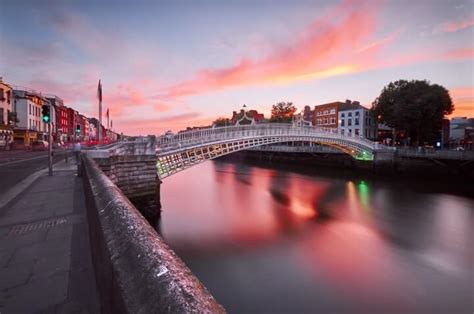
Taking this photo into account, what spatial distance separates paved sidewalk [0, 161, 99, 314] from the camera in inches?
90.5

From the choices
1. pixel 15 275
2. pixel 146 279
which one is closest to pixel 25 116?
pixel 15 275

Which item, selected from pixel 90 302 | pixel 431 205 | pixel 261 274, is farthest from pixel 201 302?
pixel 431 205

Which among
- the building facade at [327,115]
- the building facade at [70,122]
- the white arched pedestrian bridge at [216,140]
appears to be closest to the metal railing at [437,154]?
the white arched pedestrian bridge at [216,140]

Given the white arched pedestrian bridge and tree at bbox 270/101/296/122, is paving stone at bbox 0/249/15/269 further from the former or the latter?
tree at bbox 270/101/296/122

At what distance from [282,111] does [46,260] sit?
6479 centimetres

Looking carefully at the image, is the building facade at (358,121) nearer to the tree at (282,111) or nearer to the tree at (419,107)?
the tree at (282,111)

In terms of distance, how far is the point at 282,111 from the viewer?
65375 millimetres

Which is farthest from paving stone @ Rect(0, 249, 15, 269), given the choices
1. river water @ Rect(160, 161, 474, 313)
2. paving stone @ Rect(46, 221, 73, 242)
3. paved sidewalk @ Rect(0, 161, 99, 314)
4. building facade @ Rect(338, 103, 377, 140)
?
Answer: building facade @ Rect(338, 103, 377, 140)

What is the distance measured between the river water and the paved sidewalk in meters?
4.91

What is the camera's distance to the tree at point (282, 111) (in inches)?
2507

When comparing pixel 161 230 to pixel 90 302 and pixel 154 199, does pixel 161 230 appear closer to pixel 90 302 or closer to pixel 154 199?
pixel 154 199

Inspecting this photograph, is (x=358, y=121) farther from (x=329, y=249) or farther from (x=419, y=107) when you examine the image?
(x=329, y=249)

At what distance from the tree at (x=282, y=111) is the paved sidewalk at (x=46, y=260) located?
5947 cm

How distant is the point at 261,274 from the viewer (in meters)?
9.12
